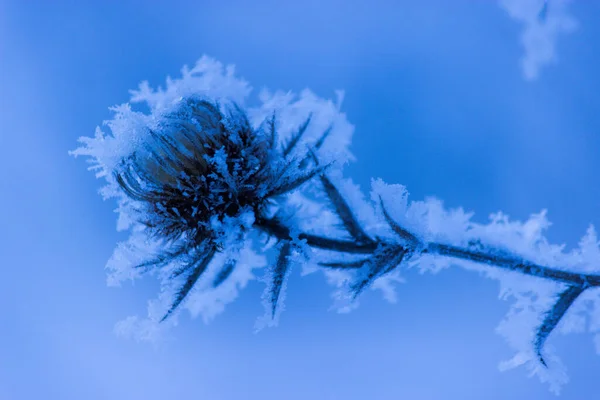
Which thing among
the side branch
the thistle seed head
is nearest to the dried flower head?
the thistle seed head

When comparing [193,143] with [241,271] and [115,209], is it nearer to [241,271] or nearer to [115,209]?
[115,209]

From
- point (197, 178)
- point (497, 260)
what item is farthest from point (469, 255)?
point (197, 178)

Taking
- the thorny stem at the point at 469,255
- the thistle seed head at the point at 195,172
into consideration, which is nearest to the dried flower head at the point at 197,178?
the thistle seed head at the point at 195,172

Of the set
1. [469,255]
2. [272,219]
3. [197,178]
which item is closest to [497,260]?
[469,255]

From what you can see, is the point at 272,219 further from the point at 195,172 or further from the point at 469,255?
the point at 469,255

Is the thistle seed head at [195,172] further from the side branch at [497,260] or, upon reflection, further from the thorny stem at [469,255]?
the side branch at [497,260]

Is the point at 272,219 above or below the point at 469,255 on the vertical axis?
above

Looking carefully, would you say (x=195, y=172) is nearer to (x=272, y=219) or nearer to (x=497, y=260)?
(x=272, y=219)

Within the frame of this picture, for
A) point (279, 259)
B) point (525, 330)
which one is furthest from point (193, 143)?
point (525, 330)

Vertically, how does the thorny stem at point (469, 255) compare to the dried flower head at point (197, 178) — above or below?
below
